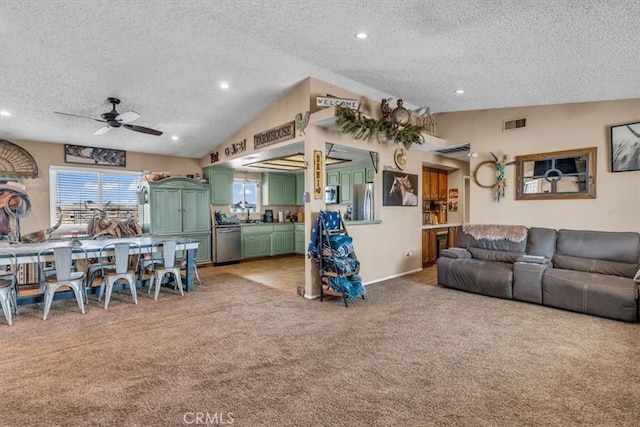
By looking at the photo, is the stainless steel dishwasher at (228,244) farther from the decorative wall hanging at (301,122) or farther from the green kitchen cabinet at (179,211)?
the decorative wall hanging at (301,122)

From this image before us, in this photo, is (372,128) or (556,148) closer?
(372,128)

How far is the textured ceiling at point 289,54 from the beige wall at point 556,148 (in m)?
0.42

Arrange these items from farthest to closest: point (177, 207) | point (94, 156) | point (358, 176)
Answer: point (358, 176) → point (177, 207) → point (94, 156)

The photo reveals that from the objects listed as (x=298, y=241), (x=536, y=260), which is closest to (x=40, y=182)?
(x=298, y=241)

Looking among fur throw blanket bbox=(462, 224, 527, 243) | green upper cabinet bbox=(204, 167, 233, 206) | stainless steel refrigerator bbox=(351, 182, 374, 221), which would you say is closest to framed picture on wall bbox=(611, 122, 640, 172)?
fur throw blanket bbox=(462, 224, 527, 243)

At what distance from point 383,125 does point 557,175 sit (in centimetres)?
280

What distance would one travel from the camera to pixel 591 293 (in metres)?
3.60

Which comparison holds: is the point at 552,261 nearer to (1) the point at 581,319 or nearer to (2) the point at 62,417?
(1) the point at 581,319

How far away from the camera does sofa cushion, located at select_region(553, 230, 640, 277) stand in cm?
393

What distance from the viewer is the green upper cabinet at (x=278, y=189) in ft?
27.0

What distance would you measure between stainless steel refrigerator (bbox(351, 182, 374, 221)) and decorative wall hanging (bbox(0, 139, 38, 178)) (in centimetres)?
563

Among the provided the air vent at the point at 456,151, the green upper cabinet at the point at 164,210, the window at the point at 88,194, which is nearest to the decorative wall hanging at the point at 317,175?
the air vent at the point at 456,151

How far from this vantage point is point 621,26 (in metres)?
2.62

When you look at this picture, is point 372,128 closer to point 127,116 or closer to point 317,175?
point 317,175
